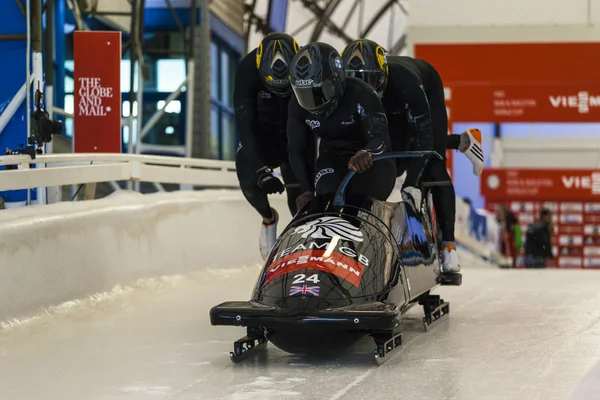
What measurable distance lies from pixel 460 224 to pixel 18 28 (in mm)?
5987

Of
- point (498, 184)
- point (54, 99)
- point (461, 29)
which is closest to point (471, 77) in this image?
point (461, 29)

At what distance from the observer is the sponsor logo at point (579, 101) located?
10641 millimetres

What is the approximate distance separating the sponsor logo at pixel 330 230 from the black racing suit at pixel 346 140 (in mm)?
246

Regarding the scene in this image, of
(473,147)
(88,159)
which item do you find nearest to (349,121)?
(473,147)

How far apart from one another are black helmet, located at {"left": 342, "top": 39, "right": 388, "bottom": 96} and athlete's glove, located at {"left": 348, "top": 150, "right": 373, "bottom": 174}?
2.27 ft

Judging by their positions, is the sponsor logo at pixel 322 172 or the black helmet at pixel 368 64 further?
the black helmet at pixel 368 64

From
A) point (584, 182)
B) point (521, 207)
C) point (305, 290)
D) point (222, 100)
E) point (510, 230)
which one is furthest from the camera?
point (510, 230)

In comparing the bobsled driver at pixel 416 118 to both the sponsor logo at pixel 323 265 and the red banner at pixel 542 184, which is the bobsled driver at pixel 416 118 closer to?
the sponsor logo at pixel 323 265

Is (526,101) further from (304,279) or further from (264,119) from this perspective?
(304,279)

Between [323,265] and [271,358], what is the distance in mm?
379

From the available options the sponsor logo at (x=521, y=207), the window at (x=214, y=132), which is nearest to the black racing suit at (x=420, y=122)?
the window at (x=214, y=132)

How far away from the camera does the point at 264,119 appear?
16.1 ft

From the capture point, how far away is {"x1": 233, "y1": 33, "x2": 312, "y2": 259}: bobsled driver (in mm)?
4480

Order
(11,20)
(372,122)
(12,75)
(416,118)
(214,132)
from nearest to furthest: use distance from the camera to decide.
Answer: (372,122) < (416,118) < (12,75) < (11,20) < (214,132)
